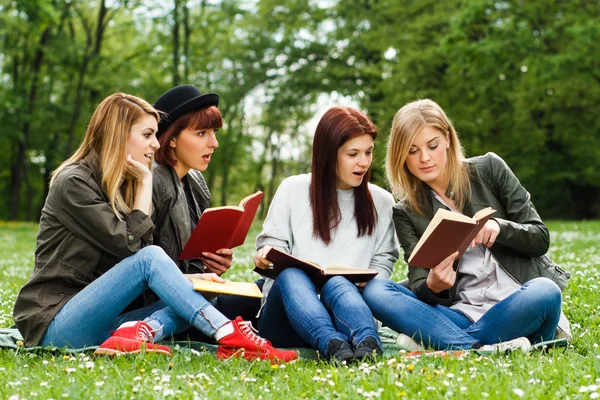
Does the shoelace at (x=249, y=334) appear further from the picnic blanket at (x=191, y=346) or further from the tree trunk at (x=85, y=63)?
the tree trunk at (x=85, y=63)

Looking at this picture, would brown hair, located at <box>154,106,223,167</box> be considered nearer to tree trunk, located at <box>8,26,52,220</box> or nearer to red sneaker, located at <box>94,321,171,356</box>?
red sneaker, located at <box>94,321,171,356</box>

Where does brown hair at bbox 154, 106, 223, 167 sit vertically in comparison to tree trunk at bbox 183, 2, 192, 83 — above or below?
below

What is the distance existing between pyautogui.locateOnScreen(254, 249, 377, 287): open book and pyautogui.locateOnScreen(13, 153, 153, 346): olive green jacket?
0.79 metres

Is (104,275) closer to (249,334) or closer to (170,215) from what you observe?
(170,215)

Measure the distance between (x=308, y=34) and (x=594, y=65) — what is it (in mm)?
11820

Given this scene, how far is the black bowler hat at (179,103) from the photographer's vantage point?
509cm

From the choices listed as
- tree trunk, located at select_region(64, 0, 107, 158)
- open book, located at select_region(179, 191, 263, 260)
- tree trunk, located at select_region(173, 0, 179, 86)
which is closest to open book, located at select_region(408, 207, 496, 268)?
open book, located at select_region(179, 191, 263, 260)

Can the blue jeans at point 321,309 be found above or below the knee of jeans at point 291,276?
below

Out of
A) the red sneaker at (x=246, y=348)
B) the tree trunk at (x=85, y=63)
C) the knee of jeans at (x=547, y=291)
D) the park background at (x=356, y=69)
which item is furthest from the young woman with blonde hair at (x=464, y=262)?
the tree trunk at (x=85, y=63)

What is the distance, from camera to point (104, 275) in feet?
13.8

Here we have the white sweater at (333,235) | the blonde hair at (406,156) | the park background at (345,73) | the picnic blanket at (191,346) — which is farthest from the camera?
the park background at (345,73)

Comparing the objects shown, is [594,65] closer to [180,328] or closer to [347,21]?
[347,21]

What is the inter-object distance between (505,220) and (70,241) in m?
2.64

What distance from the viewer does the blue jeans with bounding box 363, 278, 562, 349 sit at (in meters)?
4.12
